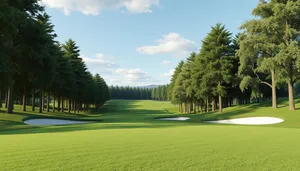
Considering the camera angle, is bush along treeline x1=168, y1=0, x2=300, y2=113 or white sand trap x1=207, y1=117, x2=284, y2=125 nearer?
white sand trap x1=207, y1=117, x2=284, y2=125

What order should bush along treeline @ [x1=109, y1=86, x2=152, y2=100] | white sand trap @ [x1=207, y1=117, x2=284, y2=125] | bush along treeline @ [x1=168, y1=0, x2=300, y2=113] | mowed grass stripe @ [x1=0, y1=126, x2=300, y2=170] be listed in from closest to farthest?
1. mowed grass stripe @ [x1=0, y1=126, x2=300, y2=170]
2. white sand trap @ [x1=207, y1=117, x2=284, y2=125]
3. bush along treeline @ [x1=168, y1=0, x2=300, y2=113]
4. bush along treeline @ [x1=109, y1=86, x2=152, y2=100]

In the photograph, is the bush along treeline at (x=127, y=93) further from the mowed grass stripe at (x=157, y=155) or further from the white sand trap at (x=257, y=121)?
the mowed grass stripe at (x=157, y=155)

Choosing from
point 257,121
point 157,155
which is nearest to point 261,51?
point 257,121

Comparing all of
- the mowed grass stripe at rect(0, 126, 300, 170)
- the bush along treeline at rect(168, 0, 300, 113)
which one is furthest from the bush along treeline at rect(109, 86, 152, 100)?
the mowed grass stripe at rect(0, 126, 300, 170)

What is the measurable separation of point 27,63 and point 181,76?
29740mm

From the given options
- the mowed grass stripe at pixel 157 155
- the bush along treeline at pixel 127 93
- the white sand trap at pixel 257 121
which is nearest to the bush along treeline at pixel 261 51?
the white sand trap at pixel 257 121

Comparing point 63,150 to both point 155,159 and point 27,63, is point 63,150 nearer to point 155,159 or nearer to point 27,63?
point 155,159

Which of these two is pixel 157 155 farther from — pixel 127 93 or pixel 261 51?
pixel 127 93

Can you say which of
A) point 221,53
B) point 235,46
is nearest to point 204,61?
point 221,53

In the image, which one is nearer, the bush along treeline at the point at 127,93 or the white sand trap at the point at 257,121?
the white sand trap at the point at 257,121

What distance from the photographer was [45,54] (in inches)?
968

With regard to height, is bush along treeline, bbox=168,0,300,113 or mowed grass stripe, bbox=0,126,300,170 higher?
bush along treeline, bbox=168,0,300,113

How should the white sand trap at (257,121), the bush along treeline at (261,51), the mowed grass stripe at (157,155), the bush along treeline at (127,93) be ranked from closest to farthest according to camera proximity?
the mowed grass stripe at (157,155) < the white sand trap at (257,121) < the bush along treeline at (261,51) < the bush along treeline at (127,93)

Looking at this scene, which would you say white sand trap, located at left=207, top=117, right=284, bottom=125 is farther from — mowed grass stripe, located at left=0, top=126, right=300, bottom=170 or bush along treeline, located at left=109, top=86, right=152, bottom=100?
bush along treeline, located at left=109, top=86, right=152, bottom=100
